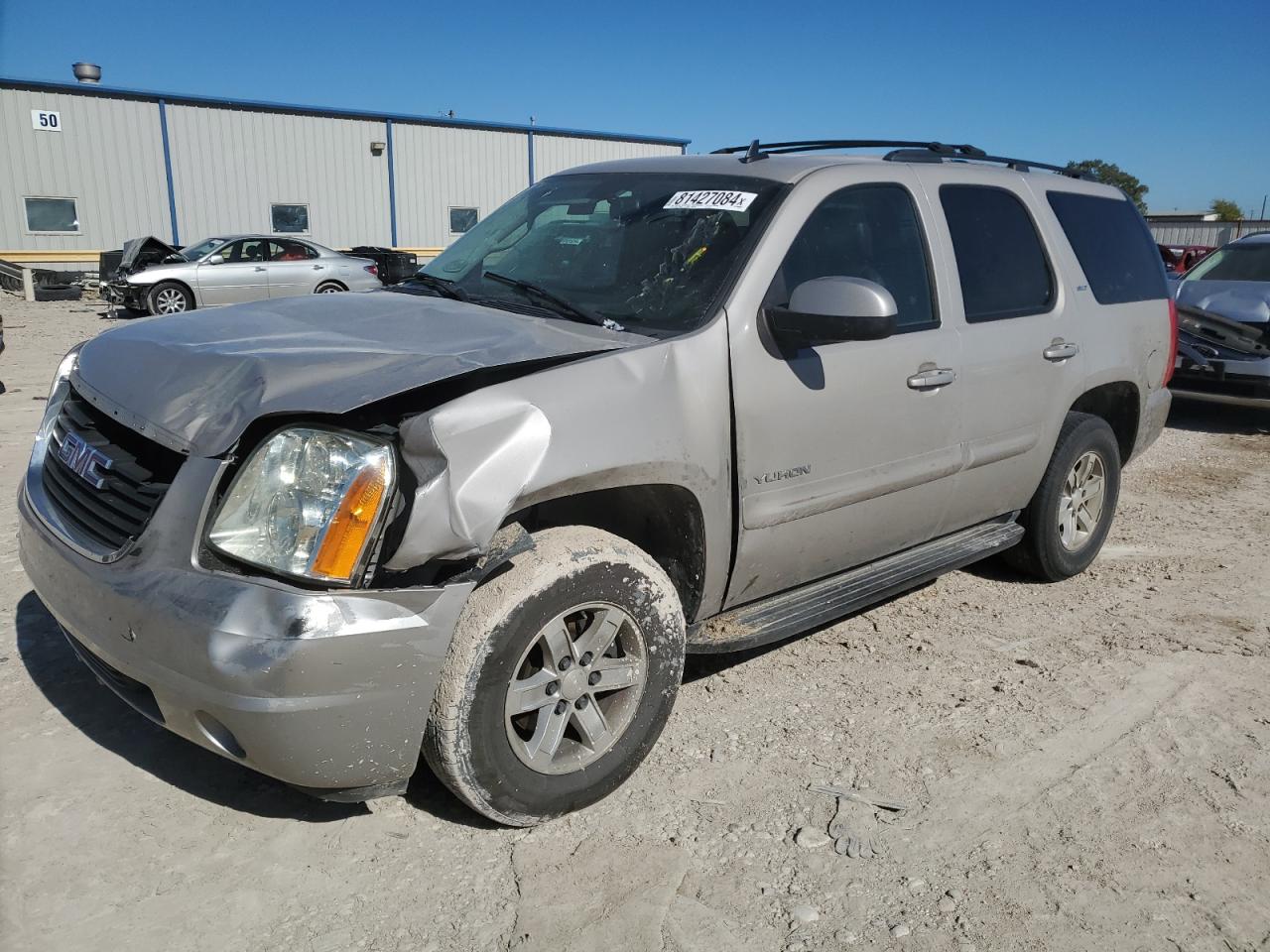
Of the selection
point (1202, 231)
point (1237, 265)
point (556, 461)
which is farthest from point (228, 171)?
point (1202, 231)

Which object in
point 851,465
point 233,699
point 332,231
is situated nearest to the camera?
point 233,699

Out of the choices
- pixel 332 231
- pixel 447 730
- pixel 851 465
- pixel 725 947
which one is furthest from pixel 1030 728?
pixel 332 231

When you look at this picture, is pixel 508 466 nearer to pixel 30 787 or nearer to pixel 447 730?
pixel 447 730

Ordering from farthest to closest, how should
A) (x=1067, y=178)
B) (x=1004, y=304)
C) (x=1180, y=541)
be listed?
(x=1180, y=541) → (x=1067, y=178) → (x=1004, y=304)

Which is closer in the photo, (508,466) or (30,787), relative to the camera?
(508,466)

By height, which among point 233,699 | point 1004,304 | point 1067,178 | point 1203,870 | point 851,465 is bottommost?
point 1203,870

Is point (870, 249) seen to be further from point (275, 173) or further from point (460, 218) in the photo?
point (460, 218)

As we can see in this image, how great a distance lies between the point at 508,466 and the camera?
2449mm

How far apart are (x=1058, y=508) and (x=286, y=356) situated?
3.59 metres

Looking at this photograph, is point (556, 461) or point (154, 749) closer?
point (556, 461)

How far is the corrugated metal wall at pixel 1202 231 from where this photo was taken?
3462 centimetres

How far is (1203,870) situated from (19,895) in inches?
120

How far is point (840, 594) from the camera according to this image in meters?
3.55

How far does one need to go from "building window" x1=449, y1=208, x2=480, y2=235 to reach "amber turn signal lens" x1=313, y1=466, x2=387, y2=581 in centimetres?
2804
